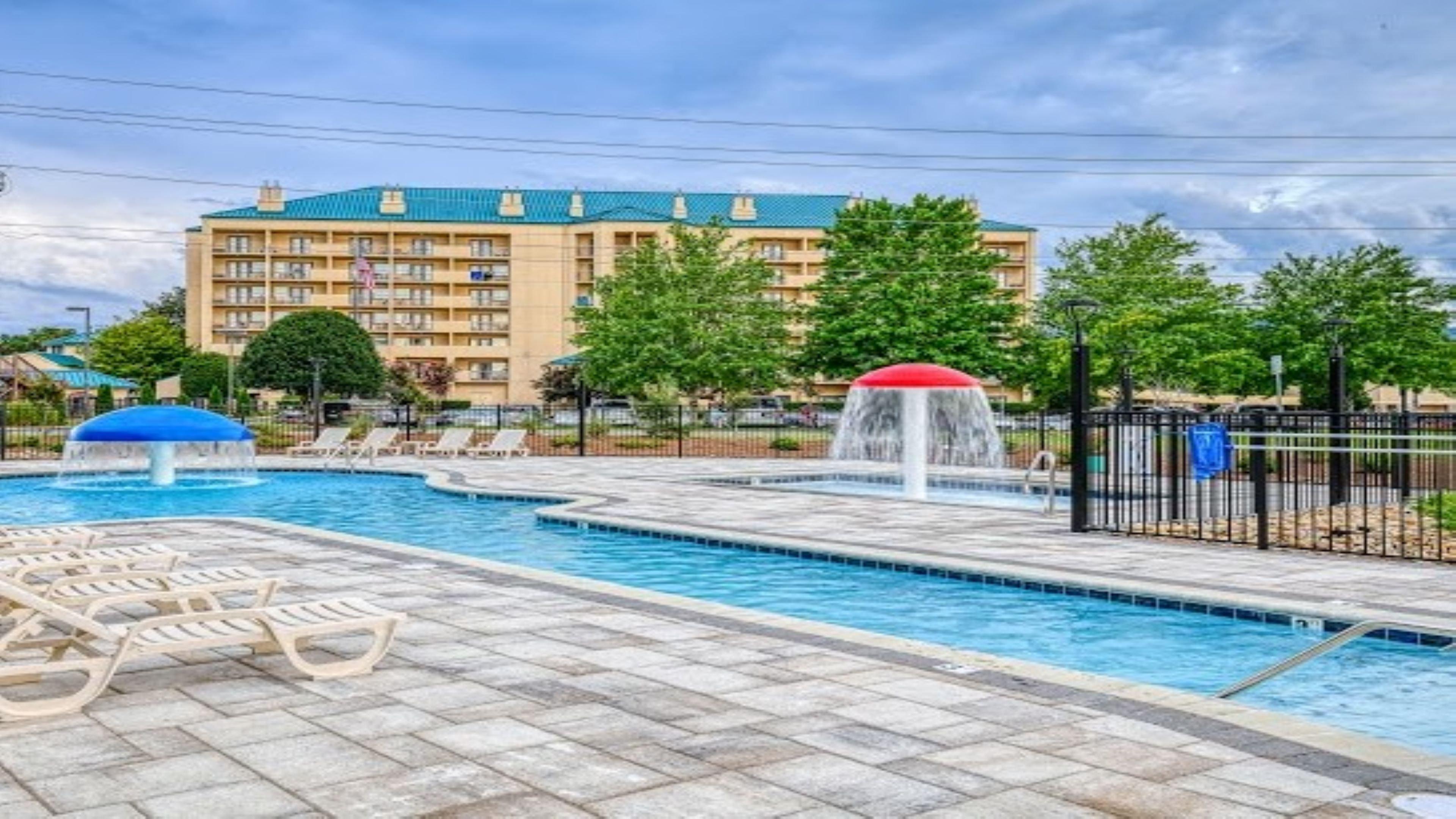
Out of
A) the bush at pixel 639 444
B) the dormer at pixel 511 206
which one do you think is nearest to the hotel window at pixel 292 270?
A: the dormer at pixel 511 206

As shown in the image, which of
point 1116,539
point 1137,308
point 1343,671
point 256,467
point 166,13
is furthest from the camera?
point 1137,308

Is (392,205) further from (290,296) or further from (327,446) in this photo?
(327,446)

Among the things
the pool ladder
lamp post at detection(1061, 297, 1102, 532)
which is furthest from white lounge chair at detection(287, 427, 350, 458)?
lamp post at detection(1061, 297, 1102, 532)

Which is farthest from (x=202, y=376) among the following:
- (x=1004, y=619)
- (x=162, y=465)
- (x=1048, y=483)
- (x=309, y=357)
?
(x=1004, y=619)

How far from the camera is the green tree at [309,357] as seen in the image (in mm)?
64062

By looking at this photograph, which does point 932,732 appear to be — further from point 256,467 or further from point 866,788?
point 256,467

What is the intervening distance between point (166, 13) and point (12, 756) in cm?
1854

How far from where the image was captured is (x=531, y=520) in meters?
17.2

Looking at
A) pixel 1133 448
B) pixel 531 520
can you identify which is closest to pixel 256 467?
pixel 531 520

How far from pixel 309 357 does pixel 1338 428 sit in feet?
185

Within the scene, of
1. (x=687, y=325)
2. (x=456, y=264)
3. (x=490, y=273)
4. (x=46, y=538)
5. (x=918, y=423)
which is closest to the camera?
(x=46, y=538)

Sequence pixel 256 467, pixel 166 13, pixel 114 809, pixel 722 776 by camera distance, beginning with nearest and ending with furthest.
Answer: pixel 114 809 < pixel 722 776 < pixel 166 13 < pixel 256 467

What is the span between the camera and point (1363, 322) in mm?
38156

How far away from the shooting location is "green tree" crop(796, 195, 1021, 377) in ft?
161
